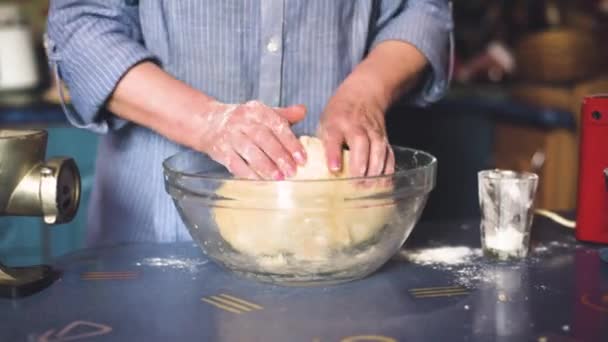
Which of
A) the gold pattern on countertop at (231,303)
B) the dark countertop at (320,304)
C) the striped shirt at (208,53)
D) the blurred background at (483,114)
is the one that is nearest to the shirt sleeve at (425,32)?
the striped shirt at (208,53)

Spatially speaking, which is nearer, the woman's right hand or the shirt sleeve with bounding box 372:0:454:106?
the woman's right hand

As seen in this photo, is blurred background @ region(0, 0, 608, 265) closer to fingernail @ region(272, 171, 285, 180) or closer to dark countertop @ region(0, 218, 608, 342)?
dark countertop @ region(0, 218, 608, 342)

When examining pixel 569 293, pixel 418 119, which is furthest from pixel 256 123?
pixel 418 119

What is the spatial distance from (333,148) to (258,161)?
9 centimetres

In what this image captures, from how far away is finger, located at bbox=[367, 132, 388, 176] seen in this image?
3.14 ft

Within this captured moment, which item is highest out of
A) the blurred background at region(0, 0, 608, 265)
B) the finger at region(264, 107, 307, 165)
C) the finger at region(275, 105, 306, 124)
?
the finger at region(275, 105, 306, 124)

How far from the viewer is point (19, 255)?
2.00 metres

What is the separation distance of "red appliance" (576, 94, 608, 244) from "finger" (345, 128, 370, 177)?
0.32m

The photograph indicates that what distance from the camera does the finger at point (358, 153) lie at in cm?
94

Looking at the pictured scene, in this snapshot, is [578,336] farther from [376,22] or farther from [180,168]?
[376,22]

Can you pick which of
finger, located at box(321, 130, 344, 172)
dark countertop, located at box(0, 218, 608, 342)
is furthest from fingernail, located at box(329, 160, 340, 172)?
dark countertop, located at box(0, 218, 608, 342)

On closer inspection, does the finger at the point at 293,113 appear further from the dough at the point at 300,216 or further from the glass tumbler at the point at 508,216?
the glass tumbler at the point at 508,216

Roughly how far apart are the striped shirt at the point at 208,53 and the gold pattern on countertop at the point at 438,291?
44cm

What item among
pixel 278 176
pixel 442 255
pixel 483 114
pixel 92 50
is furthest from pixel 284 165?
pixel 483 114
